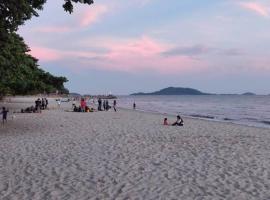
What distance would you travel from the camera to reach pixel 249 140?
20.4 m

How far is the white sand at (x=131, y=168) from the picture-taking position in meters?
9.34

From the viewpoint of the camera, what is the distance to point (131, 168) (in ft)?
39.7

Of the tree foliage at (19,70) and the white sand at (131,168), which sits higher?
the tree foliage at (19,70)

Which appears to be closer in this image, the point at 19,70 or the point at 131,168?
the point at 131,168

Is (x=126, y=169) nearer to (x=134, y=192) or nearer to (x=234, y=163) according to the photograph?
(x=134, y=192)

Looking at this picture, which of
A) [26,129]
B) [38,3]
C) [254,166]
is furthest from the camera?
[26,129]

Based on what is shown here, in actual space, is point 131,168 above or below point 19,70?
below

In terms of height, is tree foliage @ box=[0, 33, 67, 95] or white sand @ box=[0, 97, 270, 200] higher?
tree foliage @ box=[0, 33, 67, 95]

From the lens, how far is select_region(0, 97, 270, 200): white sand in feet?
30.7

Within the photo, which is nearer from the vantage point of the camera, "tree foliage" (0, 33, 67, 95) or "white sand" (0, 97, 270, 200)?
"white sand" (0, 97, 270, 200)

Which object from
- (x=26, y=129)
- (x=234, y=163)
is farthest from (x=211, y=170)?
(x=26, y=129)

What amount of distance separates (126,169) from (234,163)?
3585 mm

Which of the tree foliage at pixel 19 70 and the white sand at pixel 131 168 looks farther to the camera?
the tree foliage at pixel 19 70

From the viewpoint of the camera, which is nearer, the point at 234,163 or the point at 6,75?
the point at 234,163
